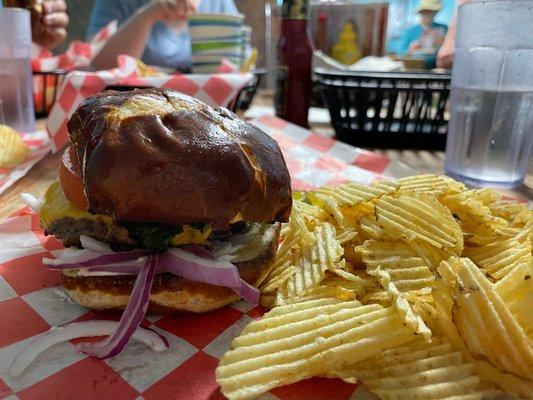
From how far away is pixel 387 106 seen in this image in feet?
8.90

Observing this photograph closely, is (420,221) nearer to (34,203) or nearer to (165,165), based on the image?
(165,165)

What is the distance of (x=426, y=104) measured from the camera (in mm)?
2646

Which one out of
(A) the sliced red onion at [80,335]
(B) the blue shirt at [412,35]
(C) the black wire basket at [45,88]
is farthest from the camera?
(B) the blue shirt at [412,35]

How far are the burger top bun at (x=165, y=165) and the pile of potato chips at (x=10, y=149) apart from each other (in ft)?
3.98

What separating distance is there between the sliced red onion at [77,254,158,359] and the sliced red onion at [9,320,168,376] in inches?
1.5

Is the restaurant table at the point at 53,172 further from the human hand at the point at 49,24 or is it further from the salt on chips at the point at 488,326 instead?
the human hand at the point at 49,24

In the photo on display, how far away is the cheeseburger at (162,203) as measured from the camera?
993mm

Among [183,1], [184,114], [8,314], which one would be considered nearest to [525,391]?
[184,114]

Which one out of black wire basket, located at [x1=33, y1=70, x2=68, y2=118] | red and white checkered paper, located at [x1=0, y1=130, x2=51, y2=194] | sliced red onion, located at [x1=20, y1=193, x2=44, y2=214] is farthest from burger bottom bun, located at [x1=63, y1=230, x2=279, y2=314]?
black wire basket, located at [x1=33, y1=70, x2=68, y2=118]

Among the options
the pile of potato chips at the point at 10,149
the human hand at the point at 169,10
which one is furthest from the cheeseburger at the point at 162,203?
the human hand at the point at 169,10

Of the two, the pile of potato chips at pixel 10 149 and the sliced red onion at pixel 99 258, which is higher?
the sliced red onion at pixel 99 258

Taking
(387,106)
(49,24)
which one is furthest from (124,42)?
(387,106)

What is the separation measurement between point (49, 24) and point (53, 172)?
6.84 ft

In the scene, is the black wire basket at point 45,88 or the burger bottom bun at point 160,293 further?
the black wire basket at point 45,88
